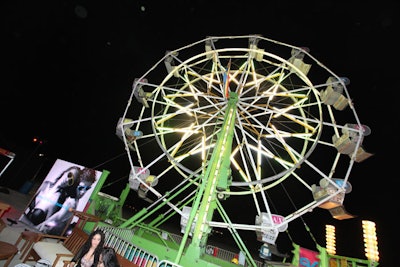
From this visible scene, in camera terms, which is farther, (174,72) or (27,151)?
(27,151)

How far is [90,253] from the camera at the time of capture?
4793 millimetres

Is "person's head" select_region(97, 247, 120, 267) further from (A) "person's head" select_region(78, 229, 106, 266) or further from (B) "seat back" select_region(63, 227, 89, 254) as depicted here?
(B) "seat back" select_region(63, 227, 89, 254)

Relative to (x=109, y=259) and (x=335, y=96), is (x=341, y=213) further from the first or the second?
(x=109, y=259)

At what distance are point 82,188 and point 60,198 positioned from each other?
3.45 ft

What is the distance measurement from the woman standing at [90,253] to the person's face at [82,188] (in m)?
6.05

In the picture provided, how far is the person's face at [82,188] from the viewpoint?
10.2 meters

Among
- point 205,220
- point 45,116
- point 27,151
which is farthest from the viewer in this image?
point 45,116

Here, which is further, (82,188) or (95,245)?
(82,188)

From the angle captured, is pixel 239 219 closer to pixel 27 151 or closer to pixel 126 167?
pixel 126 167

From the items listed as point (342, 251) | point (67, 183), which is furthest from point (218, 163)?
point (342, 251)

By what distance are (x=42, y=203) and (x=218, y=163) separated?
29.6 ft

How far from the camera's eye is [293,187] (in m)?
29.6

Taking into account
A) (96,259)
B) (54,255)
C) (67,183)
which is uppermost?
(67,183)

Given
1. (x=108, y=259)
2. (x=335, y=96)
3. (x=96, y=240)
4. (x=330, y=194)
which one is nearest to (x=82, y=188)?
(x=96, y=240)
